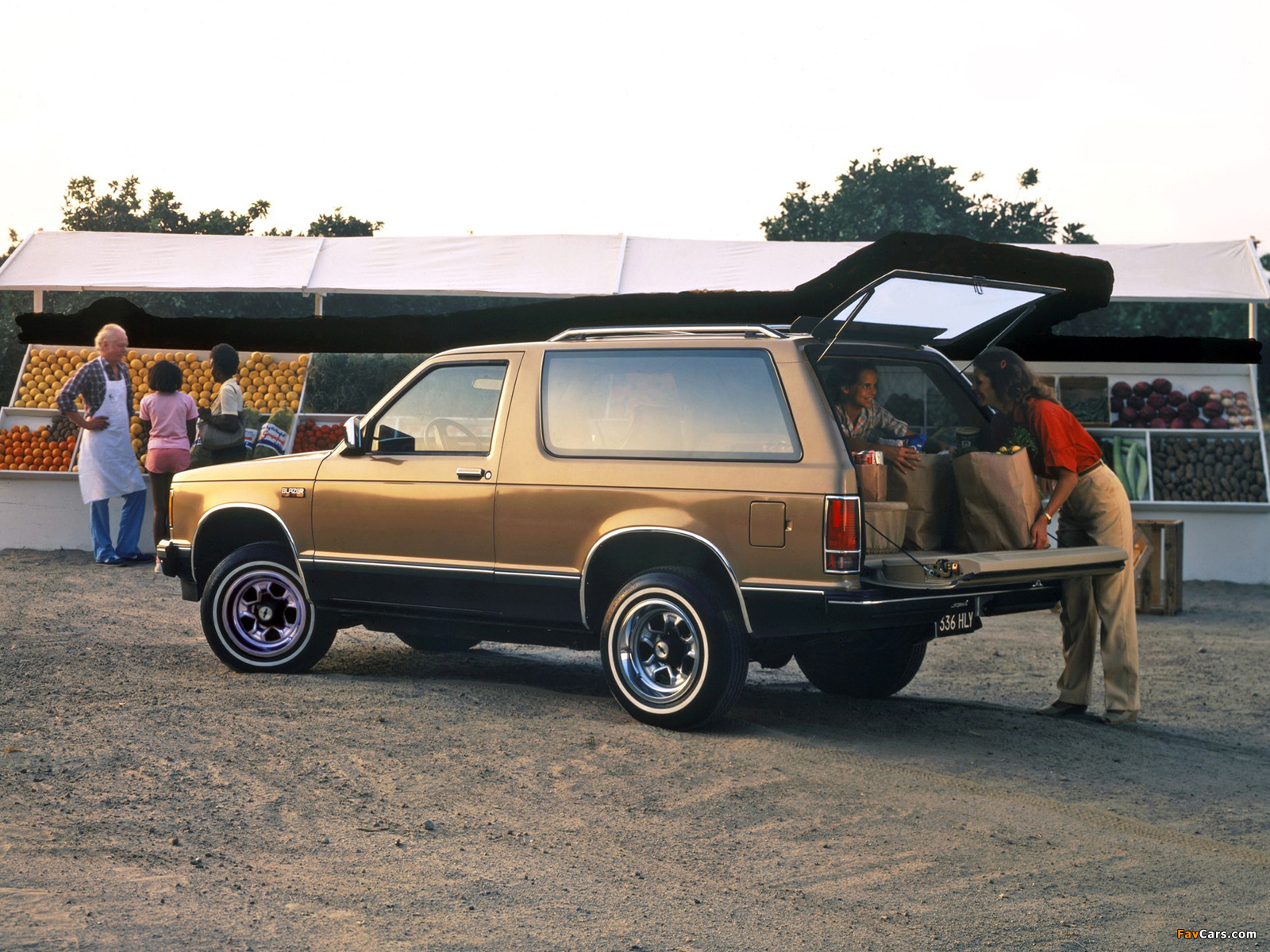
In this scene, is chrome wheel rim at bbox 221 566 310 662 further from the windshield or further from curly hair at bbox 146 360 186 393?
curly hair at bbox 146 360 186 393

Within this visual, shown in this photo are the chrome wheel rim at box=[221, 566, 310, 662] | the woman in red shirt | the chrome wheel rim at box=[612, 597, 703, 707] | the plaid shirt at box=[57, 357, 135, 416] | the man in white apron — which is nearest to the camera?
the chrome wheel rim at box=[612, 597, 703, 707]

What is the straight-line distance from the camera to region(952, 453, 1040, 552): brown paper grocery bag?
680 centimetres

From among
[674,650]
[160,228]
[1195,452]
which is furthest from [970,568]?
[160,228]

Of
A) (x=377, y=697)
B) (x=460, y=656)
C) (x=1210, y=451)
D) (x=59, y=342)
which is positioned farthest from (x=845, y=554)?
(x=59, y=342)

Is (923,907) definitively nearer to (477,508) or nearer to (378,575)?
(477,508)

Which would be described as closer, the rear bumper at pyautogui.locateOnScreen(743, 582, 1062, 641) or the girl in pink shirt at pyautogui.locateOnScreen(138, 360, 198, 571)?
the rear bumper at pyautogui.locateOnScreen(743, 582, 1062, 641)

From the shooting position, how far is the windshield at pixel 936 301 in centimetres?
639

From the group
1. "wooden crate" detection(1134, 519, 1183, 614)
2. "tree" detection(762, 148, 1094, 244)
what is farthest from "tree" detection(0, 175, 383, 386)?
"wooden crate" detection(1134, 519, 1183, 614)

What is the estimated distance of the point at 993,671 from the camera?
31.3 ft

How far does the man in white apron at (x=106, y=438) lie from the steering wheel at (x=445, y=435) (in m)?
6.81

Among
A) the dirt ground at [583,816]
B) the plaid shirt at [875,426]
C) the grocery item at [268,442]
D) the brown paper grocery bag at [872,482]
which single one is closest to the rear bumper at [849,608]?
the brown paper grocery bag at [872,482]

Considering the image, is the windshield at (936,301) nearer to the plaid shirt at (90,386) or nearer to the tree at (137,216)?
the plaid shirt at (90,386)

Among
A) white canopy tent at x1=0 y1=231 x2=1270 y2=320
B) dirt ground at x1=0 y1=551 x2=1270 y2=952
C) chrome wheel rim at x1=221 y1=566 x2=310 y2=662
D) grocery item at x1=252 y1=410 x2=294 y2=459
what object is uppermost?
white canopy tent at x1=0 y1=231 x2=1270 y2=320

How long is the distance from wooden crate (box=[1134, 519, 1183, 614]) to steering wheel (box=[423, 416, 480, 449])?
7697 millimetres
